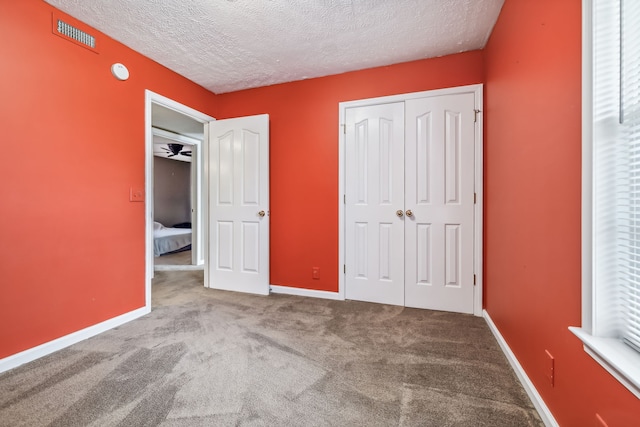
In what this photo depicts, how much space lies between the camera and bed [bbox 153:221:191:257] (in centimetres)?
552

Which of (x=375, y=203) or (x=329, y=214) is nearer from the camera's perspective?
(x=375, y=203)

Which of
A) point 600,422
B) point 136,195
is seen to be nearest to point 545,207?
point 600,422

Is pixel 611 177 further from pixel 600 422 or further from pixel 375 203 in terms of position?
pixel 375 203

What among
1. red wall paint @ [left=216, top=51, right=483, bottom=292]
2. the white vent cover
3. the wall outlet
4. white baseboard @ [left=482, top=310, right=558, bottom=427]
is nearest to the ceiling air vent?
the white vent cover

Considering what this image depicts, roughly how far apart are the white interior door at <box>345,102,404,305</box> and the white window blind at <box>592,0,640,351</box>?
1.83 meters

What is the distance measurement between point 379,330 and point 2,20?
3307 mm

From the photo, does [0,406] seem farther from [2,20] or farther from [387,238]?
[387,238]

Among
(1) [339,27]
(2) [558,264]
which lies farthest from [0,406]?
(1) [339,27]

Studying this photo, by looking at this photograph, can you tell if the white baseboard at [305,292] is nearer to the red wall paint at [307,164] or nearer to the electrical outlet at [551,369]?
the red wall paint at [307,164]

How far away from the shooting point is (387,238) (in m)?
2.83

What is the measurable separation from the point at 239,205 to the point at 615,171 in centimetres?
309

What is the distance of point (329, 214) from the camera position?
3.04 metres

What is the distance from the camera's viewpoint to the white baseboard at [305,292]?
3.02 metres

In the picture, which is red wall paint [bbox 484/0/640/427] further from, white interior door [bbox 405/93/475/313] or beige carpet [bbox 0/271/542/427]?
white interior door [bbox 405/93/475/313]
